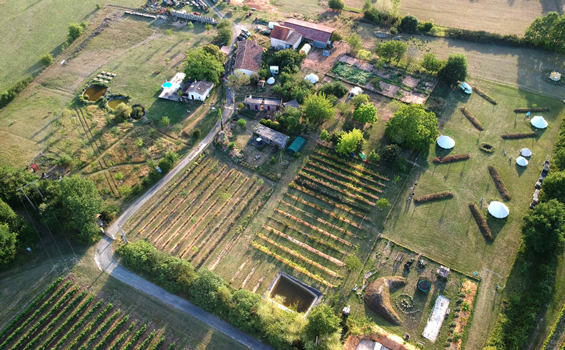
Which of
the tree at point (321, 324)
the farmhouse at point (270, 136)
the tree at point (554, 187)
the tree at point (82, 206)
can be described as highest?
the tree at point (554, 187)

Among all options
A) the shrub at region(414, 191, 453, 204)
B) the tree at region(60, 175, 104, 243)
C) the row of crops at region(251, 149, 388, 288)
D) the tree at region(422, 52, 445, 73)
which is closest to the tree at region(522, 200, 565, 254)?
the shrub at region(414, 191, 453, 204)

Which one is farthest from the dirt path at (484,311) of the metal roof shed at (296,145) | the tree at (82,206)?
the tree at (82,206)

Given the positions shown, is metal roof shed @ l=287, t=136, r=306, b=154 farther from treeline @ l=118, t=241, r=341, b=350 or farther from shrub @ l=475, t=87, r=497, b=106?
shrub @ l=475, t=87, r=497, b=106

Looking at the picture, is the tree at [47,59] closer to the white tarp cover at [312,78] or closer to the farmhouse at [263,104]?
the farmhouse at [263,104]

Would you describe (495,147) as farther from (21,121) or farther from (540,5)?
(21,121)

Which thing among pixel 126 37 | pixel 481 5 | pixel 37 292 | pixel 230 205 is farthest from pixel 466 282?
pixel 126 37
